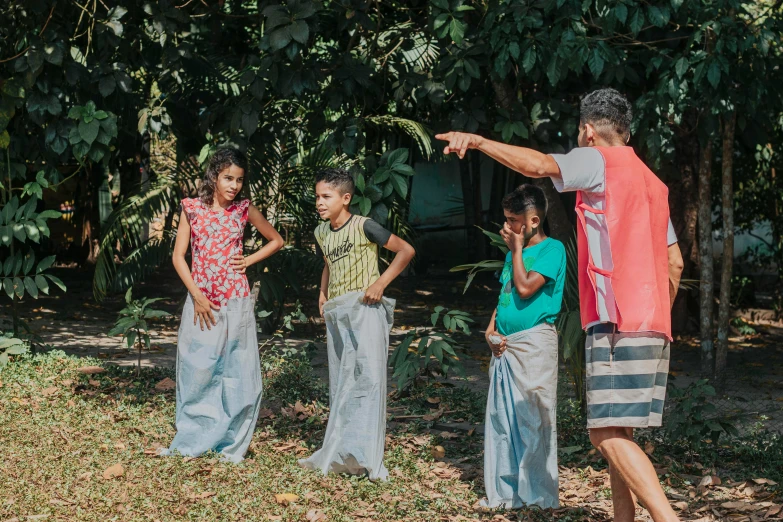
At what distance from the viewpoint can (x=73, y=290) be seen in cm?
1287

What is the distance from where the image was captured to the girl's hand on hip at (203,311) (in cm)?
509

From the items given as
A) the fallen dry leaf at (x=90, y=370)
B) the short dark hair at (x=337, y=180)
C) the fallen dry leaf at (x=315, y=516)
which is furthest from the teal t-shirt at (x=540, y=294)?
the fallen dry leaf at (x=90, y=370)

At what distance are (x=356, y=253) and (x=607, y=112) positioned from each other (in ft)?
5.17

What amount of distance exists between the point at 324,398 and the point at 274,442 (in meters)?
1.03

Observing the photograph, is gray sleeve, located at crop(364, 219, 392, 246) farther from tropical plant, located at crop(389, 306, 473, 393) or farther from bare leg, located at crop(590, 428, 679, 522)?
bare leg, located at crop(590, 428, 679, 522)

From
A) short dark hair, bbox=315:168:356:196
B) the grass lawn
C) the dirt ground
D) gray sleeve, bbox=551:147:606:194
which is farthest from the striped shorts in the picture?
the dirt ground

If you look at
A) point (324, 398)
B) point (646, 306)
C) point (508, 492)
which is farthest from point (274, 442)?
point (646, 306)

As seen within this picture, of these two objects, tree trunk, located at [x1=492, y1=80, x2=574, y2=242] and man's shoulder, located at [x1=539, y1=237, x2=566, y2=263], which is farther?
tree trunk, located at [x1=492, y1=80, x2=574, y2=242]

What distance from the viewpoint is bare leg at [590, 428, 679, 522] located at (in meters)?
3.52

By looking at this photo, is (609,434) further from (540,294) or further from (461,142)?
(461,142)

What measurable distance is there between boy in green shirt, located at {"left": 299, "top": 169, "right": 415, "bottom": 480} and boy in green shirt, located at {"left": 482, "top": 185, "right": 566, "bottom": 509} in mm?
584

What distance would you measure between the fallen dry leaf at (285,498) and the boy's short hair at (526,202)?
5.44ft

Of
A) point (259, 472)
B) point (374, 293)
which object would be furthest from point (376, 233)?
point (259, 472)

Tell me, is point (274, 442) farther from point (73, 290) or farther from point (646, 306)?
point (73, 290)
